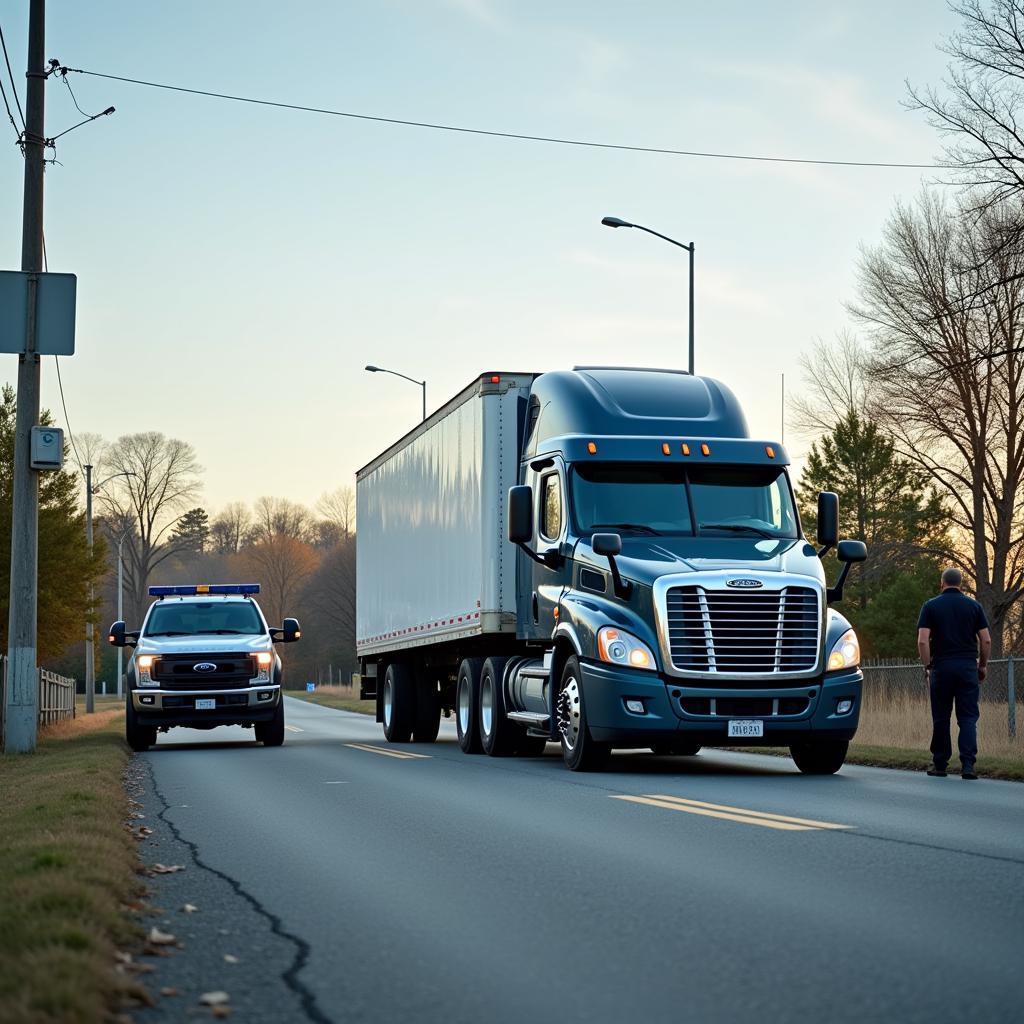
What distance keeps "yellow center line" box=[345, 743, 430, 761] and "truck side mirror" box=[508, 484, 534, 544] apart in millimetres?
3673

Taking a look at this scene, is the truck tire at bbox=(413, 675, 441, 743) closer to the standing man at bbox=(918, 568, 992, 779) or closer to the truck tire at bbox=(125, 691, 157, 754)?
the truck tire at bbox=(125, 691, 157, 754)

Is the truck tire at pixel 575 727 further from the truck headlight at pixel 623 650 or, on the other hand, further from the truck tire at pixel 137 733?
the truck tire at pixel 137 733

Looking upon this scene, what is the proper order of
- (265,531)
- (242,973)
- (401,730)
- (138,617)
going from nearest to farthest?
(242,973)
(401,730)
(138,617)
(265,531)

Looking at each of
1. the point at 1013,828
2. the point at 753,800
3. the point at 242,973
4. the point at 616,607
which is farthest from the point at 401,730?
the point at 242,973

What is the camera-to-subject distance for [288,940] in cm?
654

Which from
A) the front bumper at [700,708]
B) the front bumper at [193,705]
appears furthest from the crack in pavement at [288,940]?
the front bumper at [193,705]

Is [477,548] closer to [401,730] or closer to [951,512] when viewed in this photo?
[401,730]

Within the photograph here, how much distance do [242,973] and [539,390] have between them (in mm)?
13105

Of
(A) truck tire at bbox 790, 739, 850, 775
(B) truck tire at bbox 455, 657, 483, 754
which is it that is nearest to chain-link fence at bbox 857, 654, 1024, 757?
(A) truck tire at bbox 790, 739, 850, 775

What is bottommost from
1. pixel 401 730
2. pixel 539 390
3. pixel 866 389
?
pixel 401 730

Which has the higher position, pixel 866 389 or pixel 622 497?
pixel 866 389

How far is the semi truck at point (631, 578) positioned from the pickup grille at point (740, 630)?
2cm

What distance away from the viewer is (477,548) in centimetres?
1958

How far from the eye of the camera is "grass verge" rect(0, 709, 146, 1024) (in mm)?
4820
